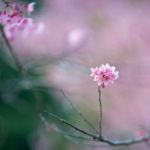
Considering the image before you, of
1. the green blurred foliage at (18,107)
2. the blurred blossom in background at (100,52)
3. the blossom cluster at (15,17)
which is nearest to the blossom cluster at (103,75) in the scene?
the blossom cluster at (15,17)

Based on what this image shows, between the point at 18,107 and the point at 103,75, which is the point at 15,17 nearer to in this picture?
the point at 103,75

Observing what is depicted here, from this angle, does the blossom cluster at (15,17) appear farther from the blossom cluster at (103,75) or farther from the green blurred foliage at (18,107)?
the green blurred foliage at (18,107)

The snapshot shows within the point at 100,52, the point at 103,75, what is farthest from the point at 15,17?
the point at 100,52

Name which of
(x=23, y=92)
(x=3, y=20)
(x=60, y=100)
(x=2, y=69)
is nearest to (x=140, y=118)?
(x=60, y=100)

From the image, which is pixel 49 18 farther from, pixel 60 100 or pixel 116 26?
pixel 60 100

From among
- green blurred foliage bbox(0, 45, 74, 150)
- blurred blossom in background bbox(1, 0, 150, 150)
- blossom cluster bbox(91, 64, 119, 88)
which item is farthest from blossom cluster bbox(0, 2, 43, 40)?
green blurred foliage bbox(0, 45, 74, 150)
